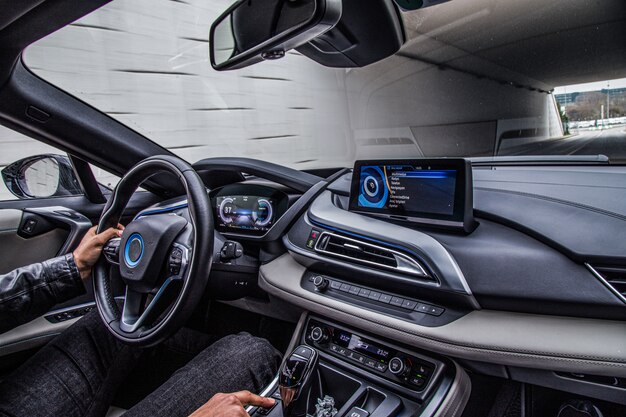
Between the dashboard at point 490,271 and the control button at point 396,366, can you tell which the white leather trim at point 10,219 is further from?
the control button at point 396,366

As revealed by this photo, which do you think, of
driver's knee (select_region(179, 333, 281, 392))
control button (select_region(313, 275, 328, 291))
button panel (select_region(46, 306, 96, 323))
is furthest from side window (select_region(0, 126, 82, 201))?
control button (select_region(313, 275, 328, 291))

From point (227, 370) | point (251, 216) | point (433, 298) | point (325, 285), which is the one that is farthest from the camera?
point (251, 216)

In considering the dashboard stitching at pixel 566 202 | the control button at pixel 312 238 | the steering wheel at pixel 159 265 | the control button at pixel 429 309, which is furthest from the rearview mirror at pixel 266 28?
the control button at pixel 429 309

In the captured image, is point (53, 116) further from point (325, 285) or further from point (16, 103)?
point (325, 285)

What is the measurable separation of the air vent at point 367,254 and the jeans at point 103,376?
0.47 m

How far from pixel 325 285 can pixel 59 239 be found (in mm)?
1515

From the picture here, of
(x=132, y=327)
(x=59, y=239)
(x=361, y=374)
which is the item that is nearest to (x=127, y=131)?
(x=59, y=239)

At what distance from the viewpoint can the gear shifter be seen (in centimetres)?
156

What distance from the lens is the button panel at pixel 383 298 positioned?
1549mm

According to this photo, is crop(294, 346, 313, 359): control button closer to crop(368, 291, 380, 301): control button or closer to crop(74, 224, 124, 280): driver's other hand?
crop(368, 291, 380, 301): control button

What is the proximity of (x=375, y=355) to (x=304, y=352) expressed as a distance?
0.25 m

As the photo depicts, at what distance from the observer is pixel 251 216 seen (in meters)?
2.26

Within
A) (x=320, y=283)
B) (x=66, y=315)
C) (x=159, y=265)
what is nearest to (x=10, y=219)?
(x=66, y=315)

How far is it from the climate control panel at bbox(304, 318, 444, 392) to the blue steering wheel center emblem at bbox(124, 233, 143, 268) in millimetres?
735
